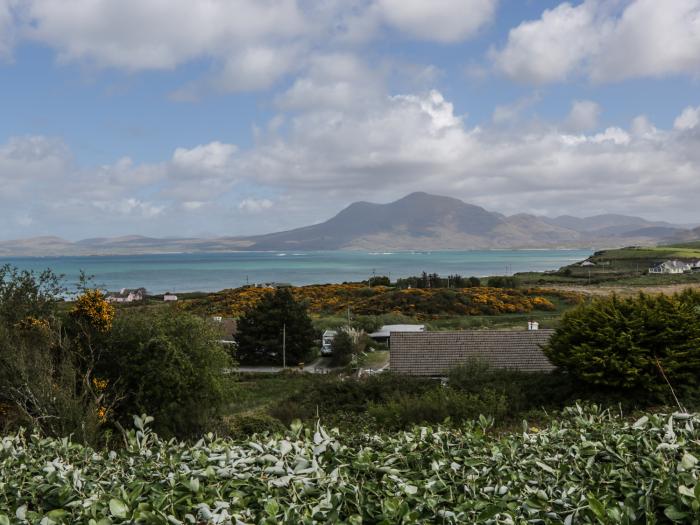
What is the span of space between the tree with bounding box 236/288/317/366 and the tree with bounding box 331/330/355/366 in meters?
2.69

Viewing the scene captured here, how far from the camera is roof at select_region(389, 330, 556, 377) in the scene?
78.7ft

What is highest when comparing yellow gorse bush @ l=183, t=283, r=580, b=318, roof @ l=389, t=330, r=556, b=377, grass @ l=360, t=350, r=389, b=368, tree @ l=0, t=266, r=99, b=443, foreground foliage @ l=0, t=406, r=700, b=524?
foreground foliage @ l=0, t=406, r=700, b=524

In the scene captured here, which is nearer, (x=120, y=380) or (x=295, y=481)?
(x=295, y=481)

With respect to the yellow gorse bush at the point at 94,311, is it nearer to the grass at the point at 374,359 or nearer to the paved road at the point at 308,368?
the paved road at the point at 308,368

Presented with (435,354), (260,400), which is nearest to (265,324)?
(260,400)

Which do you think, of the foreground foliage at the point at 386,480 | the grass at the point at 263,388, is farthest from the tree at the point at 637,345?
the foreground foliage at the point at 386,480

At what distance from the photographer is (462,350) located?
2470cm

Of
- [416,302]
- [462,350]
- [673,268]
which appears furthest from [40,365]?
[673,268]

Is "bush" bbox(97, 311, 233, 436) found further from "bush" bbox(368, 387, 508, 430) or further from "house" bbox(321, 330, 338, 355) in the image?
"house" bbox(321, 330, 338, 355)

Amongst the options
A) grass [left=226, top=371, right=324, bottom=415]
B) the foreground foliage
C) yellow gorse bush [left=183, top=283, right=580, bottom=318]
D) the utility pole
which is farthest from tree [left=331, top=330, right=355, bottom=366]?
the foreground foliage

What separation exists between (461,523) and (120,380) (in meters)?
18.0

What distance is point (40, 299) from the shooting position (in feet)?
71.7

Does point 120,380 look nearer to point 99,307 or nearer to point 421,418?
point 99,307

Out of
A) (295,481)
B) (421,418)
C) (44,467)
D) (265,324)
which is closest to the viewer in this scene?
(295,481)
